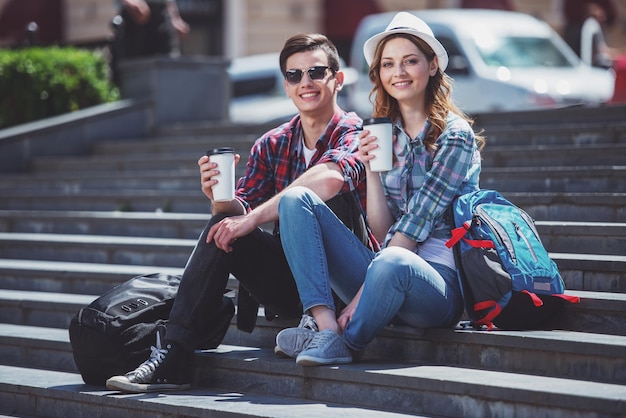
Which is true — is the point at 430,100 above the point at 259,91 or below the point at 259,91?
below

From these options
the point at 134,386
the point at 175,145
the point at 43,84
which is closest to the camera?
the point at 134,386

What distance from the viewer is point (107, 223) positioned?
792 centimetres

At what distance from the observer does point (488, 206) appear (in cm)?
471

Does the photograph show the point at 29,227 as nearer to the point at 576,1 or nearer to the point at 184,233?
the point at 184,233

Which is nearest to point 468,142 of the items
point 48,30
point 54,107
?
point 54,107

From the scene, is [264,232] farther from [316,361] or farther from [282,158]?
[316,361]

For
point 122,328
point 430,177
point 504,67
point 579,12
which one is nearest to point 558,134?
point 430,177

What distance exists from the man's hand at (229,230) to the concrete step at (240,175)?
2414 mm

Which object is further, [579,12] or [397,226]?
[579,12]

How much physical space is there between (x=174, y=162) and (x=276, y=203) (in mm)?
4269

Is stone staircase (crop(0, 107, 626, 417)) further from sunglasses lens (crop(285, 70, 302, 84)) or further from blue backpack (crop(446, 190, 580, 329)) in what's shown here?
sunglasses lens (crop(285, 70, 302, 84))

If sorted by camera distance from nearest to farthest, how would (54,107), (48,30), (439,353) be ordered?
(439,353), (54,107), (48,30)

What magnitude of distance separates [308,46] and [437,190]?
969 mm

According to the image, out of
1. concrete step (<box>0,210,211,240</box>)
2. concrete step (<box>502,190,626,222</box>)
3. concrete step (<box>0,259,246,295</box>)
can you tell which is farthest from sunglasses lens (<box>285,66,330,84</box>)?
concrete step (<box>0,210,211,240</box>)
